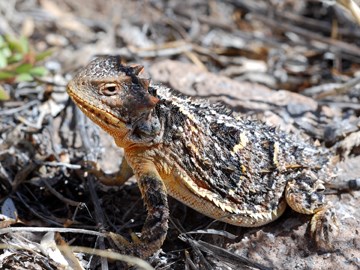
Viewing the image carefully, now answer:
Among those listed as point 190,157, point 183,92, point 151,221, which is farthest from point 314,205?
point 183,92

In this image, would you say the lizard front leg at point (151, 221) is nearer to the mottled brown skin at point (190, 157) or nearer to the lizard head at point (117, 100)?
the mottled brown skin at point (190, 157)

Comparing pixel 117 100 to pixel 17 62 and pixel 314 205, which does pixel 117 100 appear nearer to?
pixel 314 205

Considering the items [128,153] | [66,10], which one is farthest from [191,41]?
[128,153]

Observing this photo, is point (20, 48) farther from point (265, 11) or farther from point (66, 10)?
point (265, 11)

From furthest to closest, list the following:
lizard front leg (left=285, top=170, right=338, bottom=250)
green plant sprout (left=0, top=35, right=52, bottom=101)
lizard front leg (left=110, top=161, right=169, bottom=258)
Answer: green plant sprout (left=0, top=35, right=52, bottom=101) → lizard front leg (left=285, top=170, right=338, bottom=250) → lizard front leg (left=110, top=161, right=169, bottom=258)

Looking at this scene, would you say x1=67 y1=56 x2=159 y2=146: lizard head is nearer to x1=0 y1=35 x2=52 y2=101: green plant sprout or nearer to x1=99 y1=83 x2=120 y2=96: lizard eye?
x1=99 y1=83 x2=120 y2=96: lizard eye

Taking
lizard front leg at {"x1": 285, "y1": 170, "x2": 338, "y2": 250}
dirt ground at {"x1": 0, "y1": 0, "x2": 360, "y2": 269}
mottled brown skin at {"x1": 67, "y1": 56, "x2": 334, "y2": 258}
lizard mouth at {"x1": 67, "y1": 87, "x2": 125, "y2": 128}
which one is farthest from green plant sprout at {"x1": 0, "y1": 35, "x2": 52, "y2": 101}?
→ lizard front leg at {"x1": 285, "y1": 170, "x2": 338, "y2": 250}

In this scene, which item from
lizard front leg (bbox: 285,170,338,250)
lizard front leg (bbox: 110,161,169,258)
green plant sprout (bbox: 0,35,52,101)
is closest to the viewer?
lizard front leg (bbox: 110,161,169,258)
